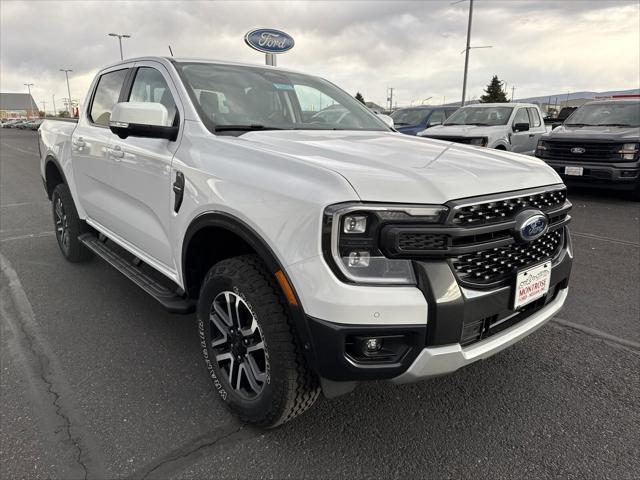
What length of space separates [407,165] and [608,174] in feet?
24.0

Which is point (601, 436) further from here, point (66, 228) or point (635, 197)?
point (635, 197)

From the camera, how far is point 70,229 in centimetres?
450

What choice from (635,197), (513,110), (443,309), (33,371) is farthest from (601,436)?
(513,110)

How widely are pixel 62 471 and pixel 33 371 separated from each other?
0.99 meters

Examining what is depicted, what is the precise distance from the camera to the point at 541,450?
216 centimetres

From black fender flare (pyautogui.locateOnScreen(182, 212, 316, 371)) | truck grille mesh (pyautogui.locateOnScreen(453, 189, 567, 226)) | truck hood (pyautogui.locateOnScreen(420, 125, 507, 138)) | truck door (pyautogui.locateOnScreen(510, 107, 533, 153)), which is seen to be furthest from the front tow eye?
truck door (pyautogui.locateOnScreen(510, 107, 533, 153))

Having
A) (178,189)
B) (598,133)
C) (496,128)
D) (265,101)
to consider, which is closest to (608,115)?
(598,133)

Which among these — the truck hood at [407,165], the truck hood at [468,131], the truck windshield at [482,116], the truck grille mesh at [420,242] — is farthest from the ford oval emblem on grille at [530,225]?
the truck windshield at [482,116]

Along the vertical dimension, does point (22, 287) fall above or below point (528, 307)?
Result: below

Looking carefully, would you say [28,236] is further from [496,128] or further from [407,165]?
[496,128]

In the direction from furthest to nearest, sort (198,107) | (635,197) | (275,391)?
(635,197) < (198,107) < (275,391)

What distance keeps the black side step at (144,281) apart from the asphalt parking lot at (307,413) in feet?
1.36

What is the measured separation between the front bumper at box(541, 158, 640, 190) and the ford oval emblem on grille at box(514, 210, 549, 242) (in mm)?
6955

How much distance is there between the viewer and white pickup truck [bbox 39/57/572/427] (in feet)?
5.79
